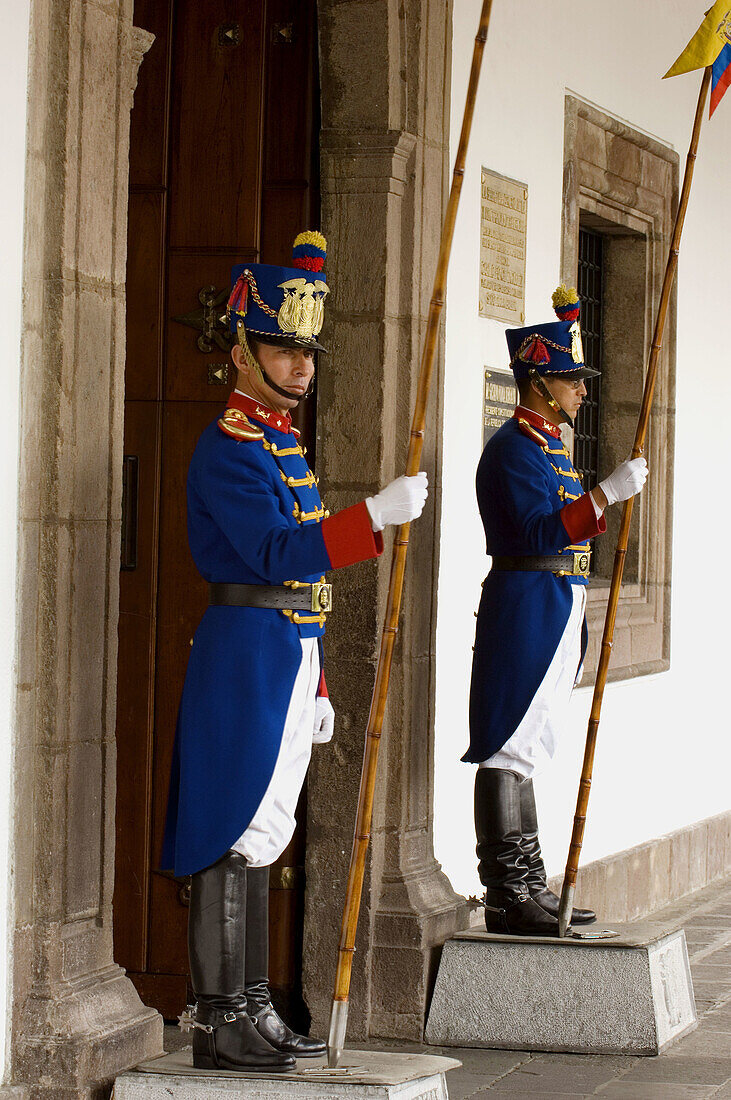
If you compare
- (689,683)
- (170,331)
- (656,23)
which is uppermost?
(656,23)

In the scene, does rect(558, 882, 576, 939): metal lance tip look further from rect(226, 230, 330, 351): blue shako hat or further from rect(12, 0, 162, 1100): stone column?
rect(226, 230, 330, 351): blue shako hat

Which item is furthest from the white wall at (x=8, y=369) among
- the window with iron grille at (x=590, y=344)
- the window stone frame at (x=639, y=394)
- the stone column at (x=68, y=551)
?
the window with iron grille at (x=590, y=344)

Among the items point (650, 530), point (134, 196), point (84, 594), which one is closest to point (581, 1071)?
point (84, 594)

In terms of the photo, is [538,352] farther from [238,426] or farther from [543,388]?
[238,426]

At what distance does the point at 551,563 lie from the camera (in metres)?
5.24

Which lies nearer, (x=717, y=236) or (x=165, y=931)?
(x=165, y=931)

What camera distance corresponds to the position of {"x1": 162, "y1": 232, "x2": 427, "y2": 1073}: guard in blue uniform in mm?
3855

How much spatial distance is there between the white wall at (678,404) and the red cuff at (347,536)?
212cm

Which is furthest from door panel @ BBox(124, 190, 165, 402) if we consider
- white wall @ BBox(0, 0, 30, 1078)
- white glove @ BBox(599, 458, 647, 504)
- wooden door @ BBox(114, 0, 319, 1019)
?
white wall @ BBox(0, 0, 30, 1078)

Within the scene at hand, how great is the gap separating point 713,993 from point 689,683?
2523 millimetres

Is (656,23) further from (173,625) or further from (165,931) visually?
(165,931)

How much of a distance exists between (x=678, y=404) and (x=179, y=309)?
11.3 feet

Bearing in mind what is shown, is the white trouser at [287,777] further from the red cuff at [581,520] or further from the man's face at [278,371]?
the red cuff at [581,520]

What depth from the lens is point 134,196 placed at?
17.9ft
